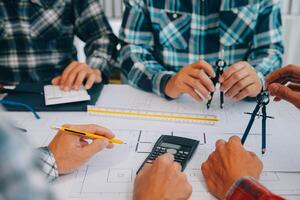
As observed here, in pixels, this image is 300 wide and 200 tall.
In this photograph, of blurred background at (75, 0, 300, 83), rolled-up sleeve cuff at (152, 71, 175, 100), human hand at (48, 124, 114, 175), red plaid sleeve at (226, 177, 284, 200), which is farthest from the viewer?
blurred background at (75, 0, 300, 83)

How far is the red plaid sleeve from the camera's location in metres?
0.57

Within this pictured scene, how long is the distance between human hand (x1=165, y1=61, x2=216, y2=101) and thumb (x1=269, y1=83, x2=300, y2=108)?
200mm

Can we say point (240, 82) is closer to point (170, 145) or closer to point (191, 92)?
point (191, 92)

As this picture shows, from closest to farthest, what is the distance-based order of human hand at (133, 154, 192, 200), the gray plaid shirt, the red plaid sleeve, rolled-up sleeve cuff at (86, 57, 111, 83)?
the gray plaid shirt
the red plaid sleeve
human hand at (133, 154, 192, 200)
rolled-up sleeve cuff at (86, 57, 111, 83)

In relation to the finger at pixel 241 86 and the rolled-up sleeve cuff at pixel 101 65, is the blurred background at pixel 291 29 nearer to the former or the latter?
the rolled-up sleeve cuff at pixel 101 65

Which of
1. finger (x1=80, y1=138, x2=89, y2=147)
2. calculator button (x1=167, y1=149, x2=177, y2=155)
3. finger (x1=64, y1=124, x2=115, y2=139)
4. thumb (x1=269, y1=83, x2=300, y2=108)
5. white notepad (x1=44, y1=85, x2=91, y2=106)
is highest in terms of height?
thumb (x1=269, y1=83, x2=300, y2=108)

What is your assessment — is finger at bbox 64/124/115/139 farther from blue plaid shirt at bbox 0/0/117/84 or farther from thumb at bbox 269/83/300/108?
blue plaid shirt at bbox 0/0/117/84

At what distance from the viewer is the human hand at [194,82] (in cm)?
107

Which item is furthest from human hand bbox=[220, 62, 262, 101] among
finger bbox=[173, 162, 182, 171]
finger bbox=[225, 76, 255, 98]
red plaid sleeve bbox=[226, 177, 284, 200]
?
red plaid sleeve bbox=[226, 177, 284, 200]

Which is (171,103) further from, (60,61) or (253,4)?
(60,61)

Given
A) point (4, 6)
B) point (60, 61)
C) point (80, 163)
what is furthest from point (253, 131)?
point (4, 6)

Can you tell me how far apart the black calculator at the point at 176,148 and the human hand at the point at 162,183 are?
0.23ft

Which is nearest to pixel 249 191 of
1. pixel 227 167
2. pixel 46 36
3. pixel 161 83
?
pixel 227 167

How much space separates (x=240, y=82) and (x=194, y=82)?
135 mm
